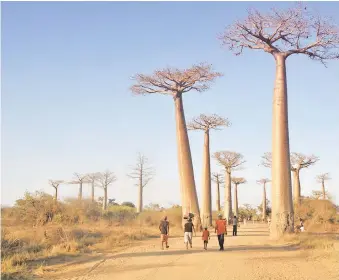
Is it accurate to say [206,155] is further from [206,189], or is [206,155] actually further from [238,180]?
[238,180]

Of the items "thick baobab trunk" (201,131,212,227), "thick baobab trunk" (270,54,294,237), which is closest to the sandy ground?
"thick baobab trunk" (270,54,294,237)

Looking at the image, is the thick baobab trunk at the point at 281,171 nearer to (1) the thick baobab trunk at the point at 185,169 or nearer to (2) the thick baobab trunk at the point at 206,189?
(1) the thick baobab trunk at the point at 185,169

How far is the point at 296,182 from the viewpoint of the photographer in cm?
3609

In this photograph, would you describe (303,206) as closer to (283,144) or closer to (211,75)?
(211,75)

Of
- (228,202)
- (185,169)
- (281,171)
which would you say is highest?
(185,169)

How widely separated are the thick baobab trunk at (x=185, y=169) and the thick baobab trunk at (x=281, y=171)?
6.44m

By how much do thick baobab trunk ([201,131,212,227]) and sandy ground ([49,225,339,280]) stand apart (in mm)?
13625

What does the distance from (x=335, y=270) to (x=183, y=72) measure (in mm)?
14613

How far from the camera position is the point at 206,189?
26.5m

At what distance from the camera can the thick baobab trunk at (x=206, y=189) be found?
25178mm

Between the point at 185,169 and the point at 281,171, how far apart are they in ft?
23.5

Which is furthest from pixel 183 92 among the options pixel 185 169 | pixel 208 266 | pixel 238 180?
pixel 238 180

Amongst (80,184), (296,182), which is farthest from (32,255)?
(80,184)

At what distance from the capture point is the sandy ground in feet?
26.0
